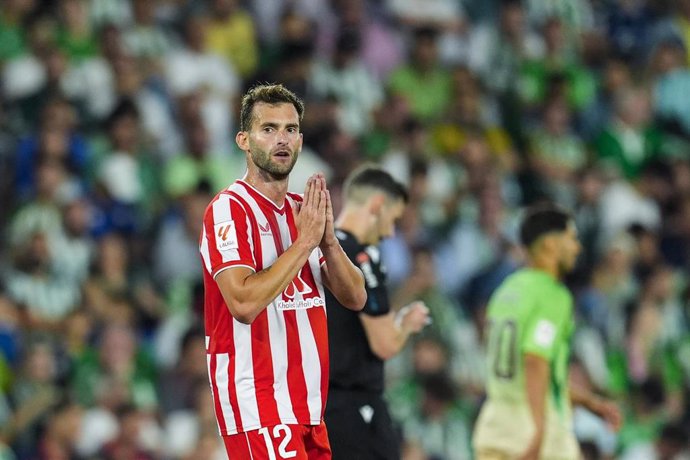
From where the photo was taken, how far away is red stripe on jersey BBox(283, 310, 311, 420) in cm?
536

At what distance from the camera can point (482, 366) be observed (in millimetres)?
12227

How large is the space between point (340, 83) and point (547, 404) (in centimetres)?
625

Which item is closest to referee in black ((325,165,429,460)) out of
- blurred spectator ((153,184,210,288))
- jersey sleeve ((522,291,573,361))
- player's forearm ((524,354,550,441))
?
player's forearm ((524,354,550,441))

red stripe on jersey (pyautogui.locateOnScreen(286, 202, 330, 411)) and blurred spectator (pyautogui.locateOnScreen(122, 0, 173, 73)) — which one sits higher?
blurred spectator (pyautogui.locateOnScreen(122, 0, 173, 73))

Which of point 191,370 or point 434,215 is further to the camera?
point 434,215

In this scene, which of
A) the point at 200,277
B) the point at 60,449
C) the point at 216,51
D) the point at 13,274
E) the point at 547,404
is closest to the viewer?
the point at 547,404

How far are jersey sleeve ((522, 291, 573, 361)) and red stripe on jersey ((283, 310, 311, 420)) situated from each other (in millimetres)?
2808

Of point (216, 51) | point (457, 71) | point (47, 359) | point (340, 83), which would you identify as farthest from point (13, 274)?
point (457, 71)

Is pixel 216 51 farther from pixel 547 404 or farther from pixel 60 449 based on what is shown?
pixel 547 404

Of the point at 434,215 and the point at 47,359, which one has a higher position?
the point at 434,215

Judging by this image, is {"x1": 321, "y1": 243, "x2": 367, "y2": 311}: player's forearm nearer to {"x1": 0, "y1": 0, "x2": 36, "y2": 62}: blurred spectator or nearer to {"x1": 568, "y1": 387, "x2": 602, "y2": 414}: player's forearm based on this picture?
{"x1": 568, "y1": 387, "x2": 602, "y2": 414}: player's forearm

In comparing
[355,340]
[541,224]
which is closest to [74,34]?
[541,224]

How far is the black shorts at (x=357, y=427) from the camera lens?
6.90 m

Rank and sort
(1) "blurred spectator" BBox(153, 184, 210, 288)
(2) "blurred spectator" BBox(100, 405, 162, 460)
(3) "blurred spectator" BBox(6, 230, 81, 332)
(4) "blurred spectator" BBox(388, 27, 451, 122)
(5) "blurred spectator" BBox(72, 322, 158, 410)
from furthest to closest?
1. (4) "blurred spectator" BBox(388, 27, 451, 122)
2. (1) "blurred spectator" BBox(153, 184, 210, 288)
3. (3) "blurred spectator" BBox(6, 230, 81, 332)
4. (5) "blurred spectator" BBox(72, 322, 158, 410)
5. (2) "blurred spectator" BBox(100, 405, 162, 460)
